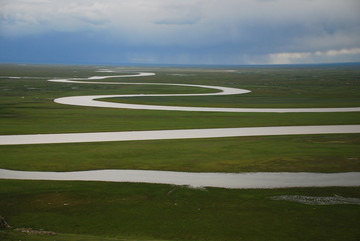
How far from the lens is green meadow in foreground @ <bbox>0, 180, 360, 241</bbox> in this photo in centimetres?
2531

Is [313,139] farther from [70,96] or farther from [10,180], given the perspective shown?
[70,96]

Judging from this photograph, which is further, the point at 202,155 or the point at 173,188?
the point at 202,155

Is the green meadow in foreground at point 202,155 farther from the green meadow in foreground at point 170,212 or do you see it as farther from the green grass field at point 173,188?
the green meadow in foreground at point 170,212

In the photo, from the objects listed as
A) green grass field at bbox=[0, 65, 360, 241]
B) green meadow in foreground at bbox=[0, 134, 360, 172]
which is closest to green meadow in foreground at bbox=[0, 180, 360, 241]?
green grass field at bbox=[0, 65, 360, 241]

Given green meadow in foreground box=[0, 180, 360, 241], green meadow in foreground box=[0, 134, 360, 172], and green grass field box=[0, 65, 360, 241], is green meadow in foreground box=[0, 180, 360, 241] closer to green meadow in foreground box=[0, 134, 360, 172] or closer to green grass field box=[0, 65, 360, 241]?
green grass field box=[0, 65, 360, 241]

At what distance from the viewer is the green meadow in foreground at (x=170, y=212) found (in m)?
25.3

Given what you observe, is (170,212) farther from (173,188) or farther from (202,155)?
(202,155)

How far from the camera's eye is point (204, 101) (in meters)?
95.7

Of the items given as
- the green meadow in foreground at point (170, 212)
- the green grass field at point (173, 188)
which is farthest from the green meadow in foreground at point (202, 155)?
the green meadow in foreground at point (170, 212)

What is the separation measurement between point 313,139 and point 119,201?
93.0 feet

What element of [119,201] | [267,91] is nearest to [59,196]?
[119,201]

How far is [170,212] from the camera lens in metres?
28.8

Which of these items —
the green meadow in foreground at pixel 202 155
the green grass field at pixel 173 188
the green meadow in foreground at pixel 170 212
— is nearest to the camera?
the green meadow in foreground at pixel 170 212

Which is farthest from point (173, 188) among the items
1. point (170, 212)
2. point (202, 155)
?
point (202, 155)
